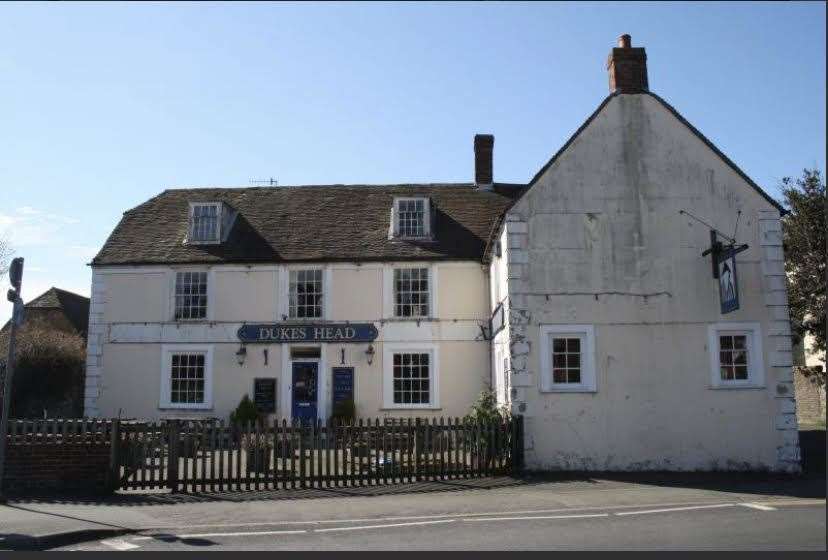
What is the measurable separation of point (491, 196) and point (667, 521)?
53.6 feet

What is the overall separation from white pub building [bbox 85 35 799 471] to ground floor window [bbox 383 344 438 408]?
0.15ft

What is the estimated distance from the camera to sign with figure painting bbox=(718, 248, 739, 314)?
14420 millimetres

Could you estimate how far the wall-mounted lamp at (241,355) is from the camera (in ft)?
68.3

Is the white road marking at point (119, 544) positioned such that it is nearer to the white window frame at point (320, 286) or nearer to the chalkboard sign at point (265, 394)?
the chalkboard sign at point (265, 394)

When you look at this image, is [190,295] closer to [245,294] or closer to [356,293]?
[245,294]

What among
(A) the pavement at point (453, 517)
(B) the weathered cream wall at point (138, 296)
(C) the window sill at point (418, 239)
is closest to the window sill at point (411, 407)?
(C) the window sill at point (418, 239)

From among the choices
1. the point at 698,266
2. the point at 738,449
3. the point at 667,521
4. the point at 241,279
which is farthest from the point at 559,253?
the point at 241,279

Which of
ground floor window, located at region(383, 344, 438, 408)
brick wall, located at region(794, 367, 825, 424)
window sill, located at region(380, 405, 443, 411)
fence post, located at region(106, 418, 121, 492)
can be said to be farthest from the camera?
brick wall, located at region(794, 367, 825, 424)

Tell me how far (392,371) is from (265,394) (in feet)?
13.1

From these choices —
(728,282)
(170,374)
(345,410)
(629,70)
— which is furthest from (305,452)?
(629,70)

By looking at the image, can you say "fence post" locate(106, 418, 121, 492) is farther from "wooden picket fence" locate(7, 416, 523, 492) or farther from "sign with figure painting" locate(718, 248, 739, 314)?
"sign with figure painting" locate(718, 248, 739, 314)

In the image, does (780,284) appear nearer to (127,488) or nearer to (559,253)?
(559,253)

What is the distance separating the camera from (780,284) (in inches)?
618

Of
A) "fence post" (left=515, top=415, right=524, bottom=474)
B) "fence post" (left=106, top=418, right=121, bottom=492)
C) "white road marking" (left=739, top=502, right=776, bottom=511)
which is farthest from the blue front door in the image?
"white road marking" (left=739, top=502, right=776, bottom=511)
